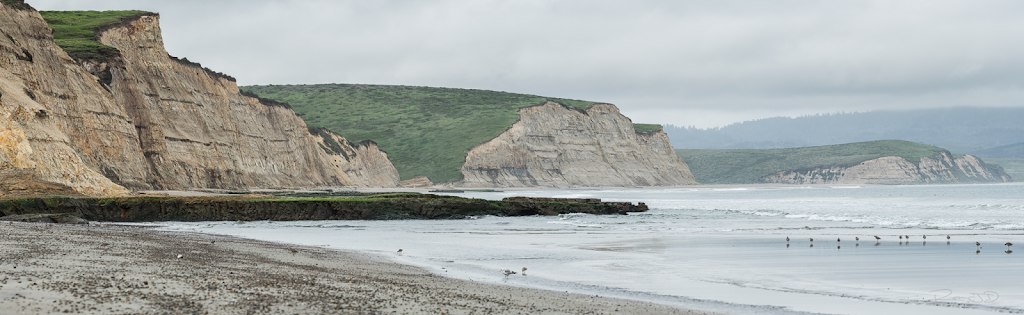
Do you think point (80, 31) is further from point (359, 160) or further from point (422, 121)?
point (422, 121)

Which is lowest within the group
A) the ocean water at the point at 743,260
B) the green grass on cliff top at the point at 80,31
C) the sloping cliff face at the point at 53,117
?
the ocean water at the point at 743,260

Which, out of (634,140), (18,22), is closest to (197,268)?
(18,22)

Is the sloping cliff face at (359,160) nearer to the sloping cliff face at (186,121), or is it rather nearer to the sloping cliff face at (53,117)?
the sloping cliff face at (186,121)

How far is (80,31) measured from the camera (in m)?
65.6

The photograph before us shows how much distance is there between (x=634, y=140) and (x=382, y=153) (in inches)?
2224

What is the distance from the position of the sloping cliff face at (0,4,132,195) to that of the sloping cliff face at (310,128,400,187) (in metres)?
50.8

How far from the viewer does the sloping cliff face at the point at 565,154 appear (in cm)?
13575

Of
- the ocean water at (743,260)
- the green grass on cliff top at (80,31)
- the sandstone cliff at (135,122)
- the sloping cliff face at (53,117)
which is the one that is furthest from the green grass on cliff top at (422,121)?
the ocean water at (743,260)

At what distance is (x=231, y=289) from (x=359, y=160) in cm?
10364

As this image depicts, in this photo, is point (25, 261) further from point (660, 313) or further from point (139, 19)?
point (139, 19)

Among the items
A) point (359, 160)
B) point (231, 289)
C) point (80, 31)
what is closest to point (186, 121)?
point (80, 31)

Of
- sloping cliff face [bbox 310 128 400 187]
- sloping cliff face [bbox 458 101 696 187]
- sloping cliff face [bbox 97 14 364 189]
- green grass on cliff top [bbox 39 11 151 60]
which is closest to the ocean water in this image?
sloping cliff face [bbox 97 14 364 189]

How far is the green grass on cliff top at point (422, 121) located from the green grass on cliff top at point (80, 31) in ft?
229

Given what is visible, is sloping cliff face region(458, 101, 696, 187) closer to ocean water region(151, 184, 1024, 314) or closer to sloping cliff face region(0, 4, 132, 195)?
sloping cliff face region(0, 4, 132, 195)
